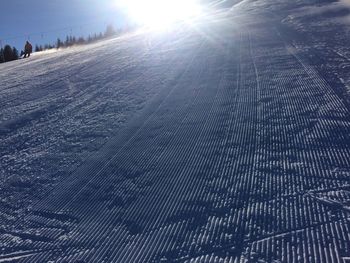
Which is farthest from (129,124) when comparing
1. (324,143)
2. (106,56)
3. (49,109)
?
(106,56)

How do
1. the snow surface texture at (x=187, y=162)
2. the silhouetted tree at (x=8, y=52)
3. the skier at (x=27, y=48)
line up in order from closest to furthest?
the snow surface texture at (x=187, y=162) < the skier at (x=27, y=48) < the silhouetted tree at (x=8, y=52)

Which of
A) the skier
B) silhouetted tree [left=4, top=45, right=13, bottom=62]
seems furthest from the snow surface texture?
silhouetted tree [left=4, top=45, right=13, bottom=62]

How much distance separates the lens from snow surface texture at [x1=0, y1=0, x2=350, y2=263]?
4164mm

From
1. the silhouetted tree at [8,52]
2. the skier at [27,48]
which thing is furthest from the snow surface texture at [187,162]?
the silhouetted tree at [8,52]

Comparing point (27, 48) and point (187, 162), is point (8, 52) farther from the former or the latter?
point (187, 162)

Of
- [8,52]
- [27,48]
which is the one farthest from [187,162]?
[8,52]

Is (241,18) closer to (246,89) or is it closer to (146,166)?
(246,89)

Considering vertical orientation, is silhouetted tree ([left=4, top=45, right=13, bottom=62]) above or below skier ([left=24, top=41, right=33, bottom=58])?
below

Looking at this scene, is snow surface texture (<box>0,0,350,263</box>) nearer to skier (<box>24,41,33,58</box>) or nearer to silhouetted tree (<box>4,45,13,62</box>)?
skier (<box>24,41,33,58</box>)

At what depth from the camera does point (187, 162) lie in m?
5.81

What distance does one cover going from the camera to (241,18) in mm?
18547

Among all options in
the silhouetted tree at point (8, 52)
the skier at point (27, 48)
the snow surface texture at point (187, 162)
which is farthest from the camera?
the silhouetted tree at point (8, 52)

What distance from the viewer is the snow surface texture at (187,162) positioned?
4.16 meters

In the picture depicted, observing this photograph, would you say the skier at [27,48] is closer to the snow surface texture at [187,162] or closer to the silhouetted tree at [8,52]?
the snow surface texture at [187,162]
